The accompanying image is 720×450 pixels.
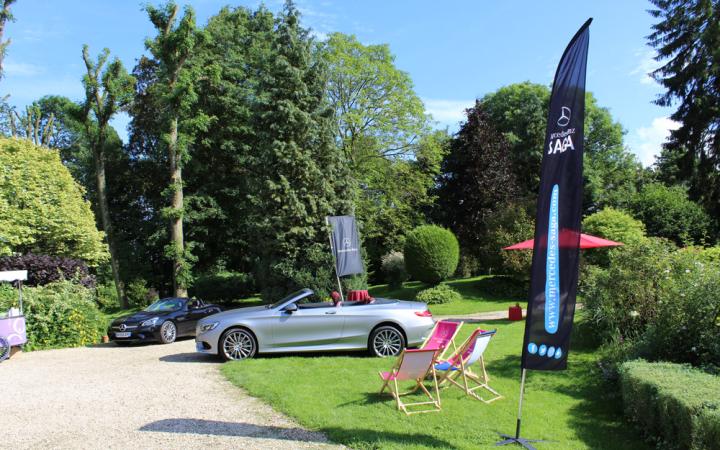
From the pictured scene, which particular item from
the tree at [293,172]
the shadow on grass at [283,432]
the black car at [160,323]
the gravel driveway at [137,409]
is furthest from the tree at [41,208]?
the shadow on grass at [283,432]

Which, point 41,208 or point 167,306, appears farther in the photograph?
point 41,208

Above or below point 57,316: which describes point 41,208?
above

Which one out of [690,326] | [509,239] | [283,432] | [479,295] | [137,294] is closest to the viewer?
[283,432]

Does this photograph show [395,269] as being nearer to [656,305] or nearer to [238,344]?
[238,344]

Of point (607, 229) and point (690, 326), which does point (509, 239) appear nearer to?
point (607, 229)

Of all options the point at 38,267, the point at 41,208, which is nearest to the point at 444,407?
the point at 38,267

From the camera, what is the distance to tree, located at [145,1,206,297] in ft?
73.0

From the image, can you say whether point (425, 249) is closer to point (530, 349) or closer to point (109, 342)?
point (109, 342)

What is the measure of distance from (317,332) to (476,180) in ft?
66.1

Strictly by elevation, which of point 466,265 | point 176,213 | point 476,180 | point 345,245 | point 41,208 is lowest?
point 466,265

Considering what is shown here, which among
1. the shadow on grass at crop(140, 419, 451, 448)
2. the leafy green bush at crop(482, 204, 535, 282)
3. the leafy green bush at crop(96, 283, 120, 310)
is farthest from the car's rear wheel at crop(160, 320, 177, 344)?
the leafy green bush at crop(96, 283, 120, 310)

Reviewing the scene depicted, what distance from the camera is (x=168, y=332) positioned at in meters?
13.7

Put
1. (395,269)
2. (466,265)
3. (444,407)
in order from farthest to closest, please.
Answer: (466,265)
(395,269)
(444,407)

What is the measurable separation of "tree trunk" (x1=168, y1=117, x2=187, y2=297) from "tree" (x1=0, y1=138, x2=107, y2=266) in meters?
3.01
